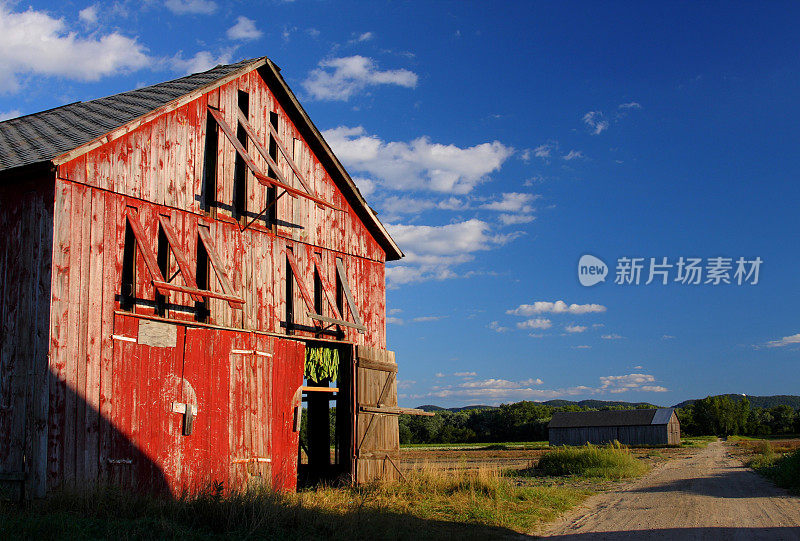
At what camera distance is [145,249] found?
1284 cm

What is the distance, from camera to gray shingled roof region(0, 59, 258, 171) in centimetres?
1284

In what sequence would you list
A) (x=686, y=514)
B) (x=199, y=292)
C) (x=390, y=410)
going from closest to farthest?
(x=199, y=292) < (x=686, y=514) < (x=390, y=410)

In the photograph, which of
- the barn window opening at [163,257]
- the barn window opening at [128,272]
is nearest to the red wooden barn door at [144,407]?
the barn window opening at [128,272]

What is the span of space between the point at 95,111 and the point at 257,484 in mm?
9846

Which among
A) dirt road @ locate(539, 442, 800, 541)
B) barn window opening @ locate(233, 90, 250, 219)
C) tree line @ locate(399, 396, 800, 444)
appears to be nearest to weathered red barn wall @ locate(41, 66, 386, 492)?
barn window opening @ locate(233, 90, 250, 219)

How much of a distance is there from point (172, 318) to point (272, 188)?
4661mm

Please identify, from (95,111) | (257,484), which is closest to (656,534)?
(257,484)

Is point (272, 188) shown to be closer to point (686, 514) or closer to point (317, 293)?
point (317, 293)

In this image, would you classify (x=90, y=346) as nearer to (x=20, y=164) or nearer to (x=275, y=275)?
(x=20, y=164)

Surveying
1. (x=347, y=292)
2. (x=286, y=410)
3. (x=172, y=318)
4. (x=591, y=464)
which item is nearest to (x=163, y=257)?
(x=172, y=318)

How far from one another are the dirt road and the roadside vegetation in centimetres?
107

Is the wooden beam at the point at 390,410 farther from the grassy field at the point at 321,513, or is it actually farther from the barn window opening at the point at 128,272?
the barn window opening at the point at 128,272

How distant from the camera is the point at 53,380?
1137 cm

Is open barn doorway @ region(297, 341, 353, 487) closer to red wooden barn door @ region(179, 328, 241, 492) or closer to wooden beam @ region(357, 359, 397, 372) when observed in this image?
wooden beam @ region(357, 359, 397, 372)
